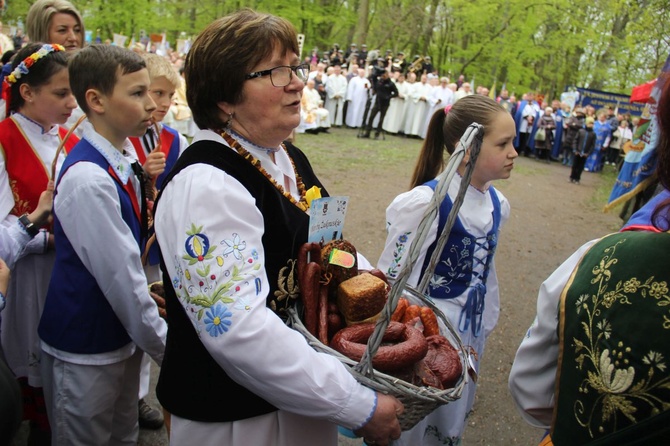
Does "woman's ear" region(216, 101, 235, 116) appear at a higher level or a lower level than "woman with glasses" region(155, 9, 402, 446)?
higher

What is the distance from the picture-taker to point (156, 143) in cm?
311

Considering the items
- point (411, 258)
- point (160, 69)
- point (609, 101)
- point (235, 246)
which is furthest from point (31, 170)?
point (609, 101)

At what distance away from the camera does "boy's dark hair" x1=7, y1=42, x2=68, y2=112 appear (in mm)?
2391

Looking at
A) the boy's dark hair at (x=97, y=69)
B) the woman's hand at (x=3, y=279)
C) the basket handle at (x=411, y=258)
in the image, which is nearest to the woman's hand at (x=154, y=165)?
the boy's dark hair at (x=97, y=69)

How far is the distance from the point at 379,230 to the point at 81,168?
511 cm

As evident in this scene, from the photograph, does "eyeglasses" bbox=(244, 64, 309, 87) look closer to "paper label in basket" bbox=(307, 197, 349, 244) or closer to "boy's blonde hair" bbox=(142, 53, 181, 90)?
"paper label in basket" bbox=(307, 197, 349, 244)

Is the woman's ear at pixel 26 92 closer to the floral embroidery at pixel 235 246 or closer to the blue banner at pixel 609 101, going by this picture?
the floral embroidery at pixel 235 246

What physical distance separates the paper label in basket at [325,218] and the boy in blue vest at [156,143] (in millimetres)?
1457

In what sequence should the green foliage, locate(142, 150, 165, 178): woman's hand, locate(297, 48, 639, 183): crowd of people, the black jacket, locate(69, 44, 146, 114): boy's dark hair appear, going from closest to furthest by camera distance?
locate(69, 44, 146, 114): boy's dark hair < locate(142, 150, 165, 178): woman's hand < the black jacket < locate(297, 48, 639, 183): crowd of people < the green foliage

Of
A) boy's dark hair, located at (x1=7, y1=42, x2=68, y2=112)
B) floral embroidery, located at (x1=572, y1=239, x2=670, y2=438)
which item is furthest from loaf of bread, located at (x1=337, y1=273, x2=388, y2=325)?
boy's dark hair, located at (x1=7, y1=42, x2=68, y2=112)

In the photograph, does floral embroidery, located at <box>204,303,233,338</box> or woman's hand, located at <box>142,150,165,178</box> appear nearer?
floral embroidery, located at <box>204,303,233,338</box>

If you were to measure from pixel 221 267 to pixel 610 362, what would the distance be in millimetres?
917

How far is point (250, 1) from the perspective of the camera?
82.8 feet

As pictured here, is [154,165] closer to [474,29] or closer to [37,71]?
[37,71]
